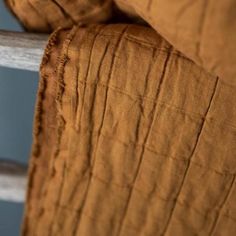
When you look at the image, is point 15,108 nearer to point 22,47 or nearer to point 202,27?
point 22,47

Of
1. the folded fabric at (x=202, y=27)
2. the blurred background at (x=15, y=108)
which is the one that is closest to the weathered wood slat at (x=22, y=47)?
the folded fabric at (x=202, y=27)

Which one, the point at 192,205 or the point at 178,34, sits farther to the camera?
the point at 192,205

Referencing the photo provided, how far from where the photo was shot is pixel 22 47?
0.77 m

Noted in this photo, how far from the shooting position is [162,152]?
784 mm

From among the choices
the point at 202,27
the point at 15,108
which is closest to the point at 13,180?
the point at 15,108

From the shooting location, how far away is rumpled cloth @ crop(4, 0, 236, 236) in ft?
2.33

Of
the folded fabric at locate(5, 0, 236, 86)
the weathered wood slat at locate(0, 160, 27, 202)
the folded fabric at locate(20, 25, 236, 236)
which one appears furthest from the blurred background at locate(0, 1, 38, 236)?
the folded fabric at locate(5, 0, 236, 86)

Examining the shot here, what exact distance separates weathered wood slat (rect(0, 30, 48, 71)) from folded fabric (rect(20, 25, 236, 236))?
3cm

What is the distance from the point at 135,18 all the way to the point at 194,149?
0.23 metres

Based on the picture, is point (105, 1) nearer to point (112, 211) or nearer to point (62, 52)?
point (62, 52)

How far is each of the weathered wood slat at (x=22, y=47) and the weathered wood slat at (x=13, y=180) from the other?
0.30 metres

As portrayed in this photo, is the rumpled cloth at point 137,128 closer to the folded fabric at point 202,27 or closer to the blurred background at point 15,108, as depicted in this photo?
the folded fabric at point 202,27

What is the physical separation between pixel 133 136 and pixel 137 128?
2 cm

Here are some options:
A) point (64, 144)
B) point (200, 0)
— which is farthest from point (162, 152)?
point (200, 0)
